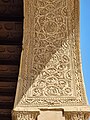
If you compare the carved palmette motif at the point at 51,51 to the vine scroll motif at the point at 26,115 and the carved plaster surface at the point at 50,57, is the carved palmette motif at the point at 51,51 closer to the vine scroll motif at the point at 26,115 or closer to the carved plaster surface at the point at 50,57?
the carved plaster surface at the point at 50,57

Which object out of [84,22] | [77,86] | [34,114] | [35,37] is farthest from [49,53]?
[84,22]

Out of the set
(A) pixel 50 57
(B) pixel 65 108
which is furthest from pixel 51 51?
(B) pixel 65 108

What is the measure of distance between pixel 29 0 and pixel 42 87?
38.6 inches

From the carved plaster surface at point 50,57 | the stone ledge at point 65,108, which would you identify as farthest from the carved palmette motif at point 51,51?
the stone ledge at point 65,108

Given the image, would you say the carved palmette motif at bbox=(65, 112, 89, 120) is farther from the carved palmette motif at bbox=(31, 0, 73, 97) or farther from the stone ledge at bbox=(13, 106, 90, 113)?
the carved palmette motif at bbox=(31, 0, 73, 97)

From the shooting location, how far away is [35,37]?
339 centimetres

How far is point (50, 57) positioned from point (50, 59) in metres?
0.02

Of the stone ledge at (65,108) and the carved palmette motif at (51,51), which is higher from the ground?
the carved palmette motif at (51,51)

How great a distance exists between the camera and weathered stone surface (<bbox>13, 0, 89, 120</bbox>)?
3002 mm

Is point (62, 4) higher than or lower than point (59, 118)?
higher

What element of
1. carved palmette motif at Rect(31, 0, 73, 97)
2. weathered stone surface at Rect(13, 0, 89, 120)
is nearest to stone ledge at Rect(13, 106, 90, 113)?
weathered stone surface at Rect(13, 0, 89, 120)

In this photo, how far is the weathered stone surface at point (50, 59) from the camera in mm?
3002

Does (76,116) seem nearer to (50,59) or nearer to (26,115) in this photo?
(26,115)

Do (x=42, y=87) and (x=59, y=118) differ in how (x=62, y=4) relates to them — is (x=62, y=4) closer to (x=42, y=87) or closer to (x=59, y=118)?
(x=42, y=87)
